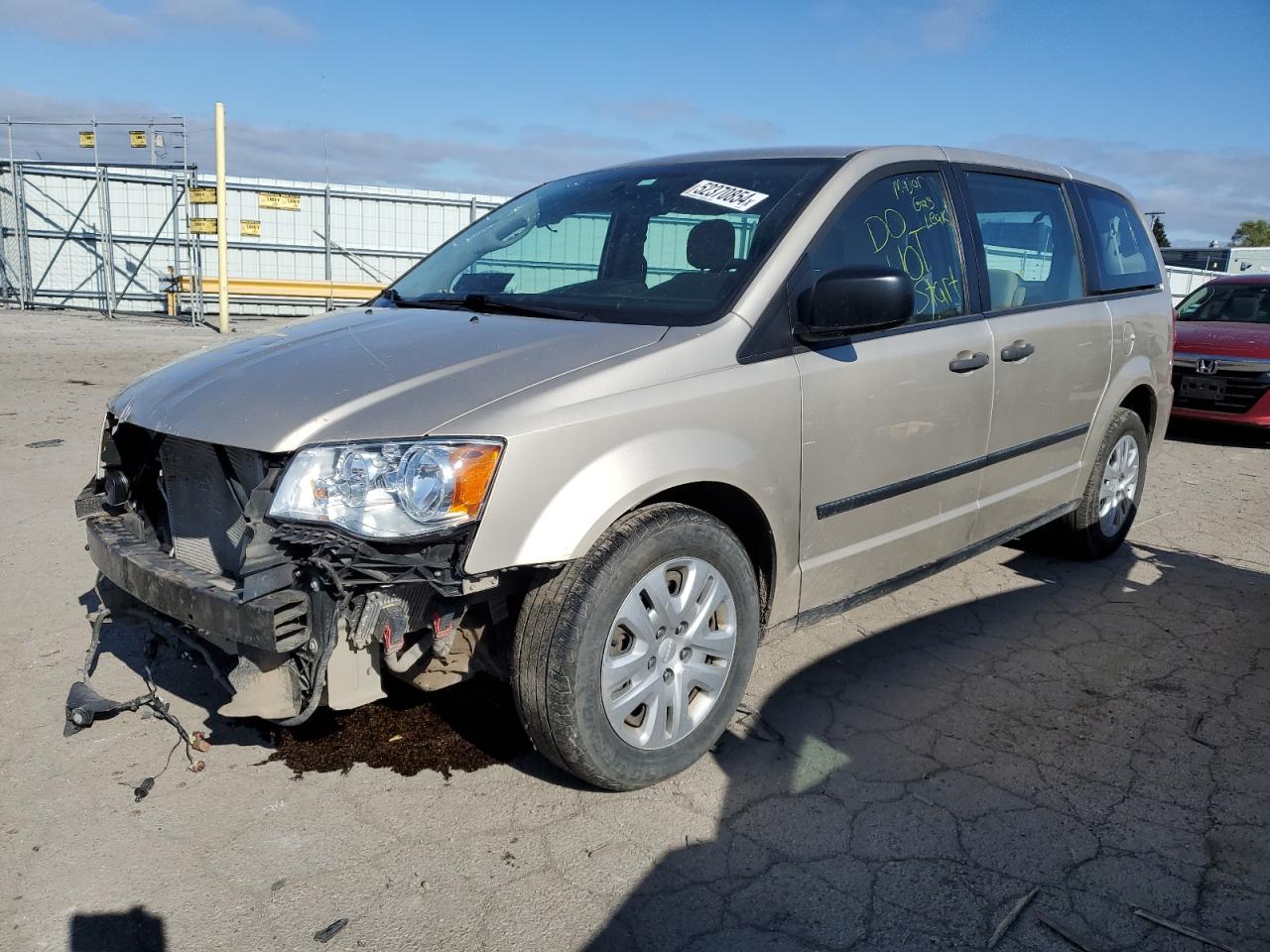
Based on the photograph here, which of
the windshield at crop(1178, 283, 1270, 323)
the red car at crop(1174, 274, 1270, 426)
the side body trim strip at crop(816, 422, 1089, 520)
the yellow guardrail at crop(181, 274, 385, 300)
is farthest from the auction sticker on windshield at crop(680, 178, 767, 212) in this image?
the yellow guardrail at crop(181, 274, 385, 300)

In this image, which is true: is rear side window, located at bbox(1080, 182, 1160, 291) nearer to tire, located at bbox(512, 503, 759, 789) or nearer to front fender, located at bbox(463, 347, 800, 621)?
front fender, located at bbox(463, 347, 800, 621)

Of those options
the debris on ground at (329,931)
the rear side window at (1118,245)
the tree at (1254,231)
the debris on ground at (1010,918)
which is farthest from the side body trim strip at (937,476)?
the tree at (1254,231)

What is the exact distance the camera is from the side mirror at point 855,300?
9.39ft

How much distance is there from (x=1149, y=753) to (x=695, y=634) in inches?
58.2

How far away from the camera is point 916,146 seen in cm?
366

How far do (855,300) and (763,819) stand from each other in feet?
4.81

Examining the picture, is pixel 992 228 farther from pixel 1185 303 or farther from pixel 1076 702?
A: pixel 1185 303

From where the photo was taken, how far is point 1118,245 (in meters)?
4.74

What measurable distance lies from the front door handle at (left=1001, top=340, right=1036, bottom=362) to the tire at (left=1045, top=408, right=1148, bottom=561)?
107 cm

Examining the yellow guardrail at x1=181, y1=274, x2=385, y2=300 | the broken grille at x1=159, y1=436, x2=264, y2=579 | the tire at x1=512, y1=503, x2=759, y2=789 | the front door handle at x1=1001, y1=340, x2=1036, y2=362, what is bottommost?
the tire at x1=512, y1=503, x2=759, y2=789

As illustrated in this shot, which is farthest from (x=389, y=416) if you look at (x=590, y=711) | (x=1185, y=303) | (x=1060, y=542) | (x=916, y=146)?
(x=1185, y=303)

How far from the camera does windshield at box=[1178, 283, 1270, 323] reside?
9586 millimetres

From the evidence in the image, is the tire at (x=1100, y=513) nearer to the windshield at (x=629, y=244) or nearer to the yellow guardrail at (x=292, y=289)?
the windshield at (x=629, y=244)

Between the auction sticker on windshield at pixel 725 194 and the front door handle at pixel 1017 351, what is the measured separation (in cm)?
116
